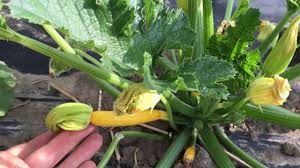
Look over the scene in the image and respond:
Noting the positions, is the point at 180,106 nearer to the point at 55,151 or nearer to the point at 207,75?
the point at 207,75

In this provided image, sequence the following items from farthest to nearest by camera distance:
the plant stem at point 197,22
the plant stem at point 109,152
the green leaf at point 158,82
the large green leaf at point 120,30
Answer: the plant stem at point 197,22, the plant stem at point 109,152, the large green leaf at point 120,30, the green leaf at point 158,82

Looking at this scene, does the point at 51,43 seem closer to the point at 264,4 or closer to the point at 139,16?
the point at 139,16

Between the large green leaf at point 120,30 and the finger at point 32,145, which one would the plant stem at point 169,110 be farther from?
the finger at point 32,145

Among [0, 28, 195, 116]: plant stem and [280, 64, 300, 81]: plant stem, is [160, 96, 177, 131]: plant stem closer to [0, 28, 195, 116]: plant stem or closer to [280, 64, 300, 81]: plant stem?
[0, 28, 195, 116]: plant stem

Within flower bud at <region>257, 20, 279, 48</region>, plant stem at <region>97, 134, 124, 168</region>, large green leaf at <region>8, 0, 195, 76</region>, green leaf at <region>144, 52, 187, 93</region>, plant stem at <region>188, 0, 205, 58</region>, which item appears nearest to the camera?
green leaf at <region>144, 52, 187, 93</region>

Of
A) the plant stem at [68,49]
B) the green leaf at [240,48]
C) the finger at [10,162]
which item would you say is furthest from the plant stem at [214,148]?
the finger at [10,162]

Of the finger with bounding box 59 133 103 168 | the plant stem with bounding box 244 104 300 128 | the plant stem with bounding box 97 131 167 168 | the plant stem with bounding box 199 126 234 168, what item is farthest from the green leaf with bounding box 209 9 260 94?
the finger with bounding box 59 133 103 168
